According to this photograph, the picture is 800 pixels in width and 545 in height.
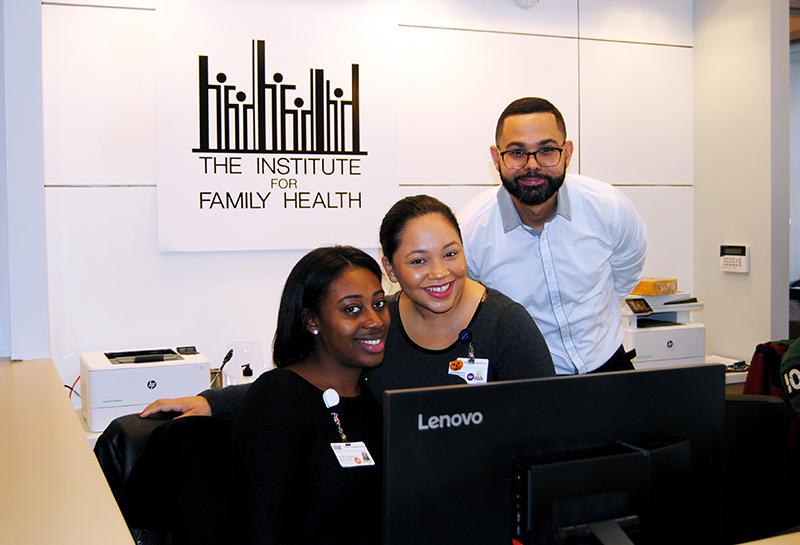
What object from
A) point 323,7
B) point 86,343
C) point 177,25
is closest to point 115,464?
point 86,343

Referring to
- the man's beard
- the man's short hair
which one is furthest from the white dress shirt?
the man's short hair

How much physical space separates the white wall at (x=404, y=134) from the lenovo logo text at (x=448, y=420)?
309 cm

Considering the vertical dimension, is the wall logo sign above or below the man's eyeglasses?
above

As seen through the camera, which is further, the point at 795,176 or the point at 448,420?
the point at 795,176

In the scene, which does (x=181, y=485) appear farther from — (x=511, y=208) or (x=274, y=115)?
(x=274, y=115)

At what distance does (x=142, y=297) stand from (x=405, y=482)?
3083 mm

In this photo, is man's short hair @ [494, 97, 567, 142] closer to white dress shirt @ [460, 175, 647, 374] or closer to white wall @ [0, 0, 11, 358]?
white dress shirt @ [460, 175, 647, 374]

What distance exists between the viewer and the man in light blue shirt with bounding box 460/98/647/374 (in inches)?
104

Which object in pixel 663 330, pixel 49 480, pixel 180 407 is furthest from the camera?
pixel 663 330

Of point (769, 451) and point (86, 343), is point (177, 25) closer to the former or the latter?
point (86, 343)

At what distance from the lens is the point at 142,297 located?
12.7ft

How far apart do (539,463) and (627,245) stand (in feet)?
6.24

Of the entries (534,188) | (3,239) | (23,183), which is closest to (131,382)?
(3,239)

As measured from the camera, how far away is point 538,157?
243 centimetres
